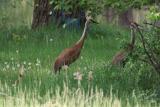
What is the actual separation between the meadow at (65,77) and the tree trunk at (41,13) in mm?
511

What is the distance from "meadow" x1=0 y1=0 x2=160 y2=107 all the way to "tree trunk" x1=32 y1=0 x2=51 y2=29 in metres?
0.51

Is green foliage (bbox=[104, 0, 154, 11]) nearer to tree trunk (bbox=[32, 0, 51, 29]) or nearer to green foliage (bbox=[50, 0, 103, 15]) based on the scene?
green foliage (bbox=[50, 0, 103, 15])

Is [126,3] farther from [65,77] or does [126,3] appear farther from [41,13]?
[41,13]

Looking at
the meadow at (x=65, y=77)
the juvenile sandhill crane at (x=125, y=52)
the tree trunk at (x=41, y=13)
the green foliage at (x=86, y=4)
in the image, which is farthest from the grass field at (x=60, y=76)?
the green foliage at (x=86, y=4)

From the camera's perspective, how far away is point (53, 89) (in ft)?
31.1

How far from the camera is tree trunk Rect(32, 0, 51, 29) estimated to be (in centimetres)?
1728

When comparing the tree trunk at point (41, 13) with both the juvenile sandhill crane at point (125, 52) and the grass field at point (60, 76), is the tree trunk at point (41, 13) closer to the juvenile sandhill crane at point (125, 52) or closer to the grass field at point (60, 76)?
the grass field at point (60, 76)

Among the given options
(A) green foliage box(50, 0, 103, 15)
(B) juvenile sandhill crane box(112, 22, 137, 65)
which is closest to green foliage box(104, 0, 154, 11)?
(A) green foliage box(50, 0, 103, 15)

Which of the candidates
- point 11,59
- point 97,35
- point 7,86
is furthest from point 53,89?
point 97,35

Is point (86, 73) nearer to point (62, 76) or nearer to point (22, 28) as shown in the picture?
point (62, 76)

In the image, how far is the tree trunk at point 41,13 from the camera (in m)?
17.3

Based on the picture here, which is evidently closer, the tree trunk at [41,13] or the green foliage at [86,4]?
the green foliage at [86,4]

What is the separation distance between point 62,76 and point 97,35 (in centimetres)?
683

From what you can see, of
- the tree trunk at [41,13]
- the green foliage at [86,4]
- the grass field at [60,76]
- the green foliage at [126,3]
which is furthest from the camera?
the tree trunk at [41,13]
